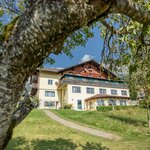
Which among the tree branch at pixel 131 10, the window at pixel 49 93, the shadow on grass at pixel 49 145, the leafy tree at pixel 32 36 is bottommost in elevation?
the shadow on grass at pixel 49 145

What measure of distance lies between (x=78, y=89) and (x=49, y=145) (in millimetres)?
39440

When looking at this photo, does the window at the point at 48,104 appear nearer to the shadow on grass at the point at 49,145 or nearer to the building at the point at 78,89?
the building at the point at 78,89

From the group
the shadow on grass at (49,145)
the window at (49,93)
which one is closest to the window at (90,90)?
the window at (49,93)

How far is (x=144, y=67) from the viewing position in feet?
22.5

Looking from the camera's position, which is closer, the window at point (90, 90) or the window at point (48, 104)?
the window at point (48, 104)

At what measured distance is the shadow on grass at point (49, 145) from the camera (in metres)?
11.1

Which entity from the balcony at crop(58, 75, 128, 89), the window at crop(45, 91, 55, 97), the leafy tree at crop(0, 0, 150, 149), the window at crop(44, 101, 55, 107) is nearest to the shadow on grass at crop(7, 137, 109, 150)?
the leafy tree at crop(0, 0, 150, 149)

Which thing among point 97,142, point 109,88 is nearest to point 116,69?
point 97,142

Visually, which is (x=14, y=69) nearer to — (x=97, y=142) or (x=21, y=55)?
(x=21, y=55)

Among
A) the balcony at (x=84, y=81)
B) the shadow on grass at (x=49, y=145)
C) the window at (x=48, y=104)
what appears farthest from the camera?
the window at (x=48, y=104)

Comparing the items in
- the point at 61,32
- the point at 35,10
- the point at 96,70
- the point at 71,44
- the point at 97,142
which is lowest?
the point at 97,142

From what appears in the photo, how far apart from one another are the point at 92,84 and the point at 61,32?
51675mm

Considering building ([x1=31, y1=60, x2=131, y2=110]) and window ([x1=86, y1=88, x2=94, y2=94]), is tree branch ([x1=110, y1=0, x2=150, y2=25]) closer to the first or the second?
Result: building ([x1=31, y1=60, x2=131, y2=110])

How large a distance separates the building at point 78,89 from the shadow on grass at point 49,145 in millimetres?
35214
